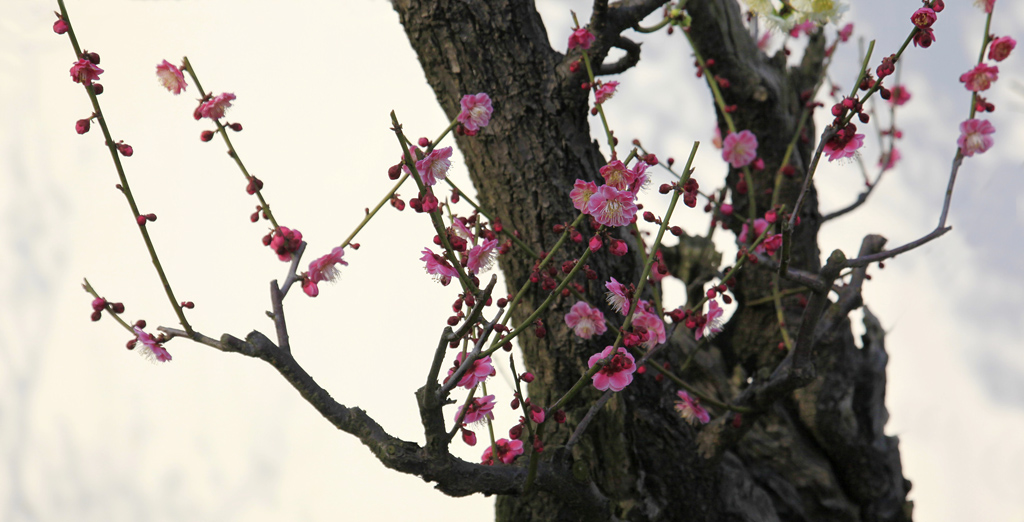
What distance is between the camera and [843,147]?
1156 mm

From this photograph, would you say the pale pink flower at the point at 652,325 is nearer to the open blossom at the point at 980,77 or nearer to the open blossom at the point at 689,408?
the open blossom at the point at 689,408

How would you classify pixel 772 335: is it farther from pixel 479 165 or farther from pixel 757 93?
pixel 479 165

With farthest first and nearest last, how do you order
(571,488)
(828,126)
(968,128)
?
(968,128)
(571,488)
(828,126)

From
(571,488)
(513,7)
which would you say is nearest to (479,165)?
(513,7)

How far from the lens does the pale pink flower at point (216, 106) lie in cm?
115

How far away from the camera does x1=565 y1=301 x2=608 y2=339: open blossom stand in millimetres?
1377

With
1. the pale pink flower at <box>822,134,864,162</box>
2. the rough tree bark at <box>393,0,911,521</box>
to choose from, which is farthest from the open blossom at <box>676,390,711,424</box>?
the pale pink flower at <box>822,134,864,162</box>

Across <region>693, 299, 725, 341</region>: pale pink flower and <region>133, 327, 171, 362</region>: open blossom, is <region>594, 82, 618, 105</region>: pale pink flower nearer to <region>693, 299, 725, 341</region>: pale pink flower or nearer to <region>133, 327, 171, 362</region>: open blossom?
<region>693, 299, 725, 341</region>: pale pink flower

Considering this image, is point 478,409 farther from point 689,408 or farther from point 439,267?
point 689,408

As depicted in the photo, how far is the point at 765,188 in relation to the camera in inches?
91.8

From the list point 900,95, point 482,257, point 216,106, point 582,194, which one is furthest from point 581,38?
point 900,95

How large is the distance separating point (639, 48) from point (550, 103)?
289 millimetres

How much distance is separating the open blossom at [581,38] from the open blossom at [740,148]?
58 centimetres

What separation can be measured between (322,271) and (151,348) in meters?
0.28
